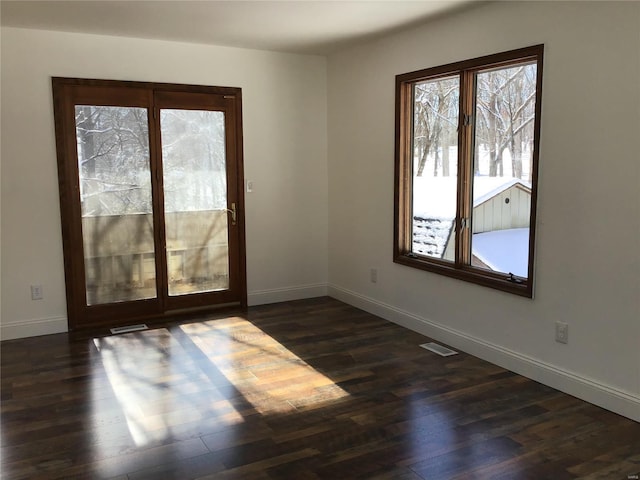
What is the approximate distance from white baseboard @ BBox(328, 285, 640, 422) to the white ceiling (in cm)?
241

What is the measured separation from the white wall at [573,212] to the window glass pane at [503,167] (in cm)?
17

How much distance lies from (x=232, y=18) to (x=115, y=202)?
6.34ft

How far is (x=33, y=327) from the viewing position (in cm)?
457

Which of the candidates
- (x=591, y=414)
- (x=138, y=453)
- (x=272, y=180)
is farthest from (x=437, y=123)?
(x=138, y=453)

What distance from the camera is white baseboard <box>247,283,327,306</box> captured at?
554 cm

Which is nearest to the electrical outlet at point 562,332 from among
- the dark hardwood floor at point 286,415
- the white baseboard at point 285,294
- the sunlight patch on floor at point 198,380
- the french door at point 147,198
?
the dark hardwood floor at point 286,415

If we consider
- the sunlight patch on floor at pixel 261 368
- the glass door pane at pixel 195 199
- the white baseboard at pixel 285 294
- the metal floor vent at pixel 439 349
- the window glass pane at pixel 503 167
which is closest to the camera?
the sunlight patch on floor at pixel 261 368

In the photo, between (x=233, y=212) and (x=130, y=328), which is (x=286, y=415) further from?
(x=233, y=212)

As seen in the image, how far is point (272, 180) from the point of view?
18.0ft

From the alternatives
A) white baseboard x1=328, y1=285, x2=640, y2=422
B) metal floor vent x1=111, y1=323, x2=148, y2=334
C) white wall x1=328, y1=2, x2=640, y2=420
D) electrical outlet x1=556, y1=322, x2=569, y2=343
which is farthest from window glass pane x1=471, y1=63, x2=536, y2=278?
metal floor vent x1=111, y1=323, x2=148, y2=334

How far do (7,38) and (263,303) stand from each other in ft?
10.6

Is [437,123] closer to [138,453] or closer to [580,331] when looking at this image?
[580,331]

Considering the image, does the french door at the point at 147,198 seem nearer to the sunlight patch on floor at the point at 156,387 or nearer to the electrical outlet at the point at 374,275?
the sunlight patch on floor at the point at 156,387

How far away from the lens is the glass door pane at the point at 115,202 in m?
4.68
